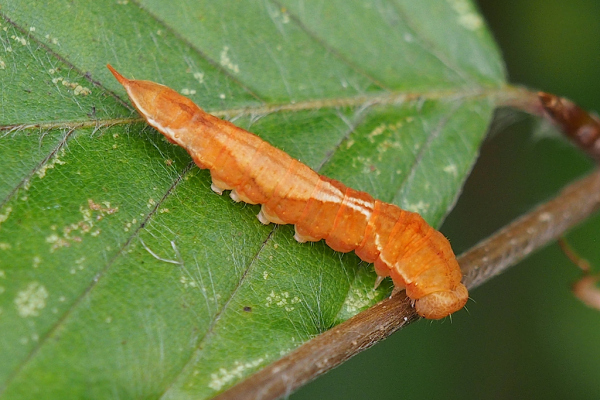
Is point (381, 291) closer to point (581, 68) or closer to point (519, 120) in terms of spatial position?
point (519, 120)

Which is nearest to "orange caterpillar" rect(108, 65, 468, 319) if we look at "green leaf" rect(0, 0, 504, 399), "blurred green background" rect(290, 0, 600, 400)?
"green leaf" rect(0, 0, 504, 399)

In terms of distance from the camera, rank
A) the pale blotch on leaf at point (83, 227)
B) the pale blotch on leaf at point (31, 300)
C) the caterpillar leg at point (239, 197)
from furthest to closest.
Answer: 1. the caterpillar leg at point (239, 197)
2. the pale blotch on leaf at point (83, 227)
3. the pale blotch on leaf at point (31, 300)

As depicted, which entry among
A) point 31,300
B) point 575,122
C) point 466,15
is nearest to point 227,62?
point 31,300

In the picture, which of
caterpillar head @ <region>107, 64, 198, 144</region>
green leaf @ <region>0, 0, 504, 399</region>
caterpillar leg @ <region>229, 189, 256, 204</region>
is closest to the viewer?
green leaf @ <region>0, 0, 504, 399</region>

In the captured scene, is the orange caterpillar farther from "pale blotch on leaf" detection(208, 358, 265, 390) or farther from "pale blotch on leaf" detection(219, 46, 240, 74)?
"pale blotch on leaf" detection(208, 358, 265, 390)

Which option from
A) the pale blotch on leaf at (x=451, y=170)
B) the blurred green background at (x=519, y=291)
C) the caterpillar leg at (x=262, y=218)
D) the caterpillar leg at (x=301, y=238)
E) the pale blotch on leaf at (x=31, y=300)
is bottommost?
the blurred green background at (x=519, y=291)

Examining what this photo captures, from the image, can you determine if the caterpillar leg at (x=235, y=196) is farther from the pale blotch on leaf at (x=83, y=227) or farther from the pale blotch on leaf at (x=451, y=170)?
the pale blotch on leaf at (x=451, y=170)

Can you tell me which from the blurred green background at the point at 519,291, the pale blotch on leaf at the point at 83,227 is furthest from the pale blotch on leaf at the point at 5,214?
the blurred green background at the point at 519,291

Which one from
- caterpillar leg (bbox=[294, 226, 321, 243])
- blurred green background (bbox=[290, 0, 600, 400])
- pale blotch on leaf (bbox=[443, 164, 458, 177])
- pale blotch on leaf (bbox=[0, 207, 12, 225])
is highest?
pale blotch on leaf (bbox=[0, 207, 12, 225])
